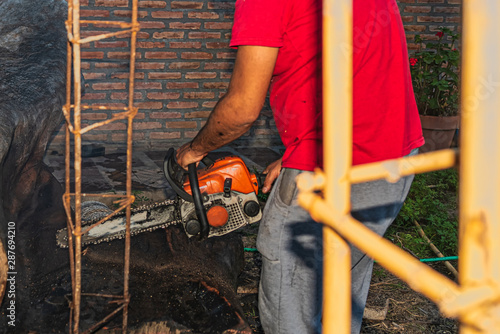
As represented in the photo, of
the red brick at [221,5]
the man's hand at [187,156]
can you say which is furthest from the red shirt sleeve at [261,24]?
the red brick at [221,5]

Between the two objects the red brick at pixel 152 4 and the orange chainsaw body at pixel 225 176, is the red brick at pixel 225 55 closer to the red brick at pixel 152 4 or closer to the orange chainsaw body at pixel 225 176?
the red brick at pixel 152 4

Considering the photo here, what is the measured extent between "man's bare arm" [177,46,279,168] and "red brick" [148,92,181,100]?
3.89 meters

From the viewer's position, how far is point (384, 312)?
2984mm

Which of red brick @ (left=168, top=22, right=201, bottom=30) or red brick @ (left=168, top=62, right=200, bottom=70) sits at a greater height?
red brick @ (left=168, top=22, right=201, bottom=30)

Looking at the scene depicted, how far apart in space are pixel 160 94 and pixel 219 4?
1.17m

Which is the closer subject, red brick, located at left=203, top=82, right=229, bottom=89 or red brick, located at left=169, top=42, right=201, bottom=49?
red brick, located at left=169, top=42, right=201, bottom=49

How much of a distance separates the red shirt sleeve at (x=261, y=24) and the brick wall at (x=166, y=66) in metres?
4.26

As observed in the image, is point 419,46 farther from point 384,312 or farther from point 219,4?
point 384,312

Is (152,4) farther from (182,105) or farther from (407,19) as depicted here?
(407,19)

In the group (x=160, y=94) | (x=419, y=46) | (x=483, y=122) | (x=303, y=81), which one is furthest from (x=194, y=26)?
(x=483, y=122)

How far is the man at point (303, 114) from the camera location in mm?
1708

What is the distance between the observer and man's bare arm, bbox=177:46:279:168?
170 cm

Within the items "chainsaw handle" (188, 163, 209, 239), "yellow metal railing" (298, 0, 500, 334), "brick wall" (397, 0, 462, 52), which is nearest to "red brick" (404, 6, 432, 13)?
"brick wall" (397, 0, 462, 52)

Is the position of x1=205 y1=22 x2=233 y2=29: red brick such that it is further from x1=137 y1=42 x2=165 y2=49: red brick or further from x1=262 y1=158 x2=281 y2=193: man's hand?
x1=262 y1=158 x2=281 y2=193: man's hand
